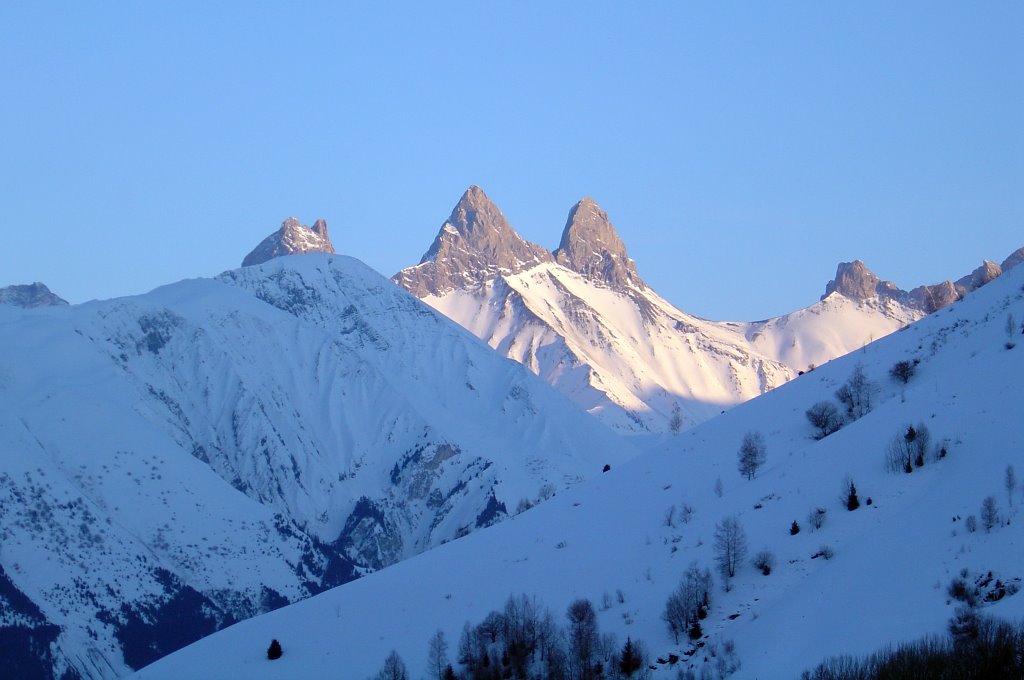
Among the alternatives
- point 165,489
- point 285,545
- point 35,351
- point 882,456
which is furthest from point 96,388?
point 882,456

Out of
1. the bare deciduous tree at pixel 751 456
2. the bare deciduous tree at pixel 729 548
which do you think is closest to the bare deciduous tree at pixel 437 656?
the bare deciduous tree at pixel 729 548

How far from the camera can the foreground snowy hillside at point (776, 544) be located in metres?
53.0

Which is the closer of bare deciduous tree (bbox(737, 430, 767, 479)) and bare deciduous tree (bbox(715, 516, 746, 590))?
bare deciduous tree (bbox(715, 516, 746, 590))

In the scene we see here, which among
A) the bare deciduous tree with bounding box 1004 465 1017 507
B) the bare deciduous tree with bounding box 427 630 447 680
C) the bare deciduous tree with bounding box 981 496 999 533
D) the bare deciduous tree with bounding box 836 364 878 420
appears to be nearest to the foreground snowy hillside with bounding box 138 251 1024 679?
the bare deciduous tree with bounding box 981 496 999 533

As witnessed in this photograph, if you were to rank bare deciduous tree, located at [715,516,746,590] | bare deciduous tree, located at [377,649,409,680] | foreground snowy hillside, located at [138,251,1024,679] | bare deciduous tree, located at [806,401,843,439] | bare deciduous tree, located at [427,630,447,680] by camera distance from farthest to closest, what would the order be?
bare deciduous tree, located at [806,401,843,439] < bare deciduous tree, located at [715,516,746,590] < bare deciduous tree, located at [427,630,447,680] < bare deciduous tree, located at [377,649,409,680] < foreground snowy hillside, located at [138,251,1024,679]

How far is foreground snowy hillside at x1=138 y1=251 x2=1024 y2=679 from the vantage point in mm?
53031

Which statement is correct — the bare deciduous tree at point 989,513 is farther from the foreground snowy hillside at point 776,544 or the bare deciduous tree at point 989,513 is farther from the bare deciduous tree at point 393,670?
the bare deciduous tree at point 393,670

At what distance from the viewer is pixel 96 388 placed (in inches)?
7116

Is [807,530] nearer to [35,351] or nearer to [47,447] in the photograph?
[47,447]

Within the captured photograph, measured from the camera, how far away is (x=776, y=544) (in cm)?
6469

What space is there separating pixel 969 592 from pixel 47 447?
448 feet

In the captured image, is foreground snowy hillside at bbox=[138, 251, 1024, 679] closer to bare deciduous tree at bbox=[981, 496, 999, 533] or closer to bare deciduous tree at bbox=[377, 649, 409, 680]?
bare deciduous tree at bbox=[981, 496, 999, 533]

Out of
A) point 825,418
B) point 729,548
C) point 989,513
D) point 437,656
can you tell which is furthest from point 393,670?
point 825,418

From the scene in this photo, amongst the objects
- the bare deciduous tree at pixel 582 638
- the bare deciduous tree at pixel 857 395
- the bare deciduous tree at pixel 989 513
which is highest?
the bare deciduous tree at pixel 857 395
